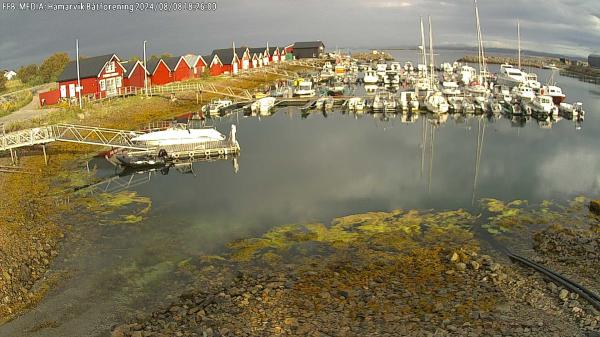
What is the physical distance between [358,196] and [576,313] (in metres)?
15.6

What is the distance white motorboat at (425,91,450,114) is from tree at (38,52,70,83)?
211 feet

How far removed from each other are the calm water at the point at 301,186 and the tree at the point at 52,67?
157 ft

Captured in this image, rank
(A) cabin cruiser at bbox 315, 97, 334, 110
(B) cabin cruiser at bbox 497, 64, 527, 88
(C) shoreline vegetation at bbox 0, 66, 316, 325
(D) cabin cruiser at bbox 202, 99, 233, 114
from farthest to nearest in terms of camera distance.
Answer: (B) cabin cruiser at bbox 497, 64, 527, 88 → (A) cabin cruiser at bbox 315, 97, 334, 110 → (D) cabin cruiser at bbox 202, 99, 233, 114 → (C) shoreline vegetation at bbox 0, 66, 316, 325

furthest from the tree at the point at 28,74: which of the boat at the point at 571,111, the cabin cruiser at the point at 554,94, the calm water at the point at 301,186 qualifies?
the boat at the point at 571,111

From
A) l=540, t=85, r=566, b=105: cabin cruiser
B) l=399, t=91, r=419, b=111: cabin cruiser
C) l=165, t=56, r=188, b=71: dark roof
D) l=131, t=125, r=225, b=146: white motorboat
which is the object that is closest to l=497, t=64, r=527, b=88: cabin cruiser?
l=540, t=85, r=566, b=105: cabin cruiser

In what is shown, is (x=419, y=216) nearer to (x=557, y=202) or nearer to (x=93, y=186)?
(x=557, y=202)

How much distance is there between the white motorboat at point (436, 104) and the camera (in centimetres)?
5683

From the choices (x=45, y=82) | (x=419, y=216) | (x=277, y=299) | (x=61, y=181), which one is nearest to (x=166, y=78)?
(x=45, y=82)

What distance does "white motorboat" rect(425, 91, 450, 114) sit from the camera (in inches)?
2238

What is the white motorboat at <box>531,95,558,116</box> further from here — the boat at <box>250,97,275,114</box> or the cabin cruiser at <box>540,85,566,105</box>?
the boat at <box>250,97,275,114</box>

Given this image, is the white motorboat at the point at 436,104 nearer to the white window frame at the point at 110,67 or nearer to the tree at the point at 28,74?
the white window frame at the point at 110,67

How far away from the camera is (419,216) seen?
86.0 feet

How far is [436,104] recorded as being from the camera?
5734 centimetres

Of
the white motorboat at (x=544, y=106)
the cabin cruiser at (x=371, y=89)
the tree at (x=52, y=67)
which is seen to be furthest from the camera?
the tree at (x=52, y=67)
